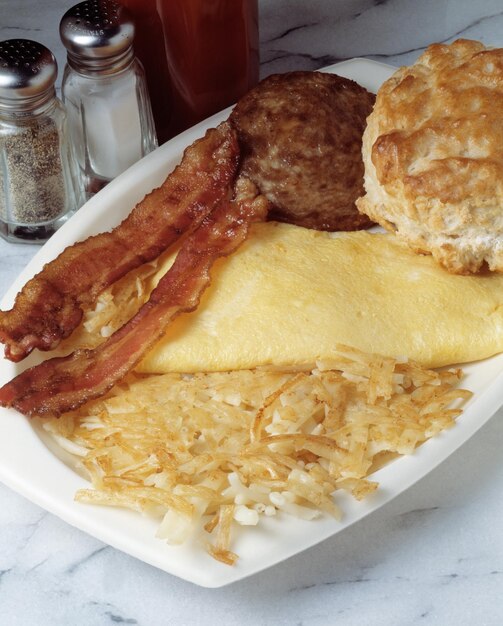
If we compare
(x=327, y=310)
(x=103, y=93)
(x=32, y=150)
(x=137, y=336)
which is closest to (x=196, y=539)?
(x=137, y=336)

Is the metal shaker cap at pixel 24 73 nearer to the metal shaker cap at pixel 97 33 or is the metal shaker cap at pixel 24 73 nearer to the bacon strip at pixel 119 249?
the metal shaker cap at pixel 97 33

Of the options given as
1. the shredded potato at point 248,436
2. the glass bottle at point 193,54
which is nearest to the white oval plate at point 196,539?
the shredded potato at point 248,436

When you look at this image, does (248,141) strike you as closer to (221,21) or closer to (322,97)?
(322,97)

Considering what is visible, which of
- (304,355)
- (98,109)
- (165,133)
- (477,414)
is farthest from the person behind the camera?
(165,133)

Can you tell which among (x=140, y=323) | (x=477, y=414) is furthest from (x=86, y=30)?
(x=477, y=414)

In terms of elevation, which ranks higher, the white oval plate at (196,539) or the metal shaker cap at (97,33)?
the metal shaker cap at (97,33)
